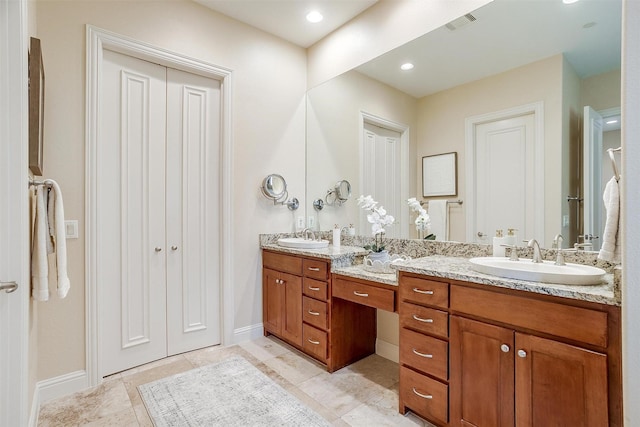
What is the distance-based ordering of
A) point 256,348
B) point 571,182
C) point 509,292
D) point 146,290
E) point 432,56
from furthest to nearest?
point 256,348, point 146,290, point 432,56, point 571,182, point 509,292

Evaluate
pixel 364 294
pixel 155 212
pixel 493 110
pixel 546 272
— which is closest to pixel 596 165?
pixel 493 110

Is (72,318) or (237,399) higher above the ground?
(72,318)

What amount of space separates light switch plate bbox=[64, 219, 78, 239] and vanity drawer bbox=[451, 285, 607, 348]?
7.66ft

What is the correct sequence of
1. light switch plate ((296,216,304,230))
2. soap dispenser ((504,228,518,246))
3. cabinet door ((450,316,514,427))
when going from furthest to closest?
light switch plate ((296,216,304,230)) → soap dispenser ((504,228,518,246)) → cabinet door ((450,316,514,427))

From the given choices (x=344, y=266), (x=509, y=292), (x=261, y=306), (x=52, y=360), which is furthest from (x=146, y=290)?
(x=509, y=292)

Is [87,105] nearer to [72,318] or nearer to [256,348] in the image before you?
[72,318]

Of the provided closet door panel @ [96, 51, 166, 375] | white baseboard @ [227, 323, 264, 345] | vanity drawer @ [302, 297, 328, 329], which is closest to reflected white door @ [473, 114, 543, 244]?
vanity drawer @ [302, 297, 328, 329]

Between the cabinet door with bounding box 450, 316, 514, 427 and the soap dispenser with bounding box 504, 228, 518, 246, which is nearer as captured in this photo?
the cabinet door with bounding box 450, 316, 514, 427

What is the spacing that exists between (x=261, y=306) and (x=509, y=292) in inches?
86.7

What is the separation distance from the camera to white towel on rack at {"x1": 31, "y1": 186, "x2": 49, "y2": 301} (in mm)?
1444

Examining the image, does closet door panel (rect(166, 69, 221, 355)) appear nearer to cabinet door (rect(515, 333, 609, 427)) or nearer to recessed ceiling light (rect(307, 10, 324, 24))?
recessed ceiling light (rect(307, 10, 324, 24))

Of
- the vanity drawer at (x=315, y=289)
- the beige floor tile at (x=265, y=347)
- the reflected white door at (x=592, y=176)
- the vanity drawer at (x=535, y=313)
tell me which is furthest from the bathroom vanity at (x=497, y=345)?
the beige floor tile at (x=265, y=347)

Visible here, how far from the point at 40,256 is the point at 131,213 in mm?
945

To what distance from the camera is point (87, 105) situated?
2096 mm
